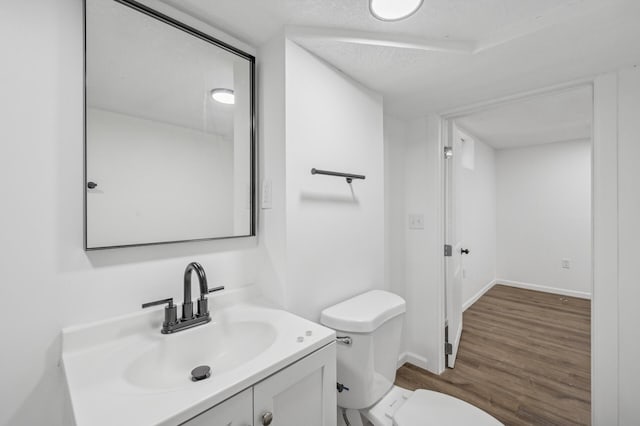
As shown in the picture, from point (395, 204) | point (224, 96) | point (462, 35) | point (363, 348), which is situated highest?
point (462, 35)

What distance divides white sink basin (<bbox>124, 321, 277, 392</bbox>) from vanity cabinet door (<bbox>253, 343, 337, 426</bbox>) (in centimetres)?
17

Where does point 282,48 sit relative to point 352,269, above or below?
above

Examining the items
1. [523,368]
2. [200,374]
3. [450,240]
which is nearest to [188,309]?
[200,374]

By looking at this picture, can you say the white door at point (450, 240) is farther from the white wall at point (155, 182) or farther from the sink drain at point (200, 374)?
the sink drain at point (200, 374)

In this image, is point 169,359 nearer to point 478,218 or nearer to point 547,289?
point 478,218

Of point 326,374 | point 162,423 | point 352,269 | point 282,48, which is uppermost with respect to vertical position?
point 282,48

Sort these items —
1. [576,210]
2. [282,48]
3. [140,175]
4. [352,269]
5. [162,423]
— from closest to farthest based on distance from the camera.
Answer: [162,423]
[140,175]
[282,48]
[352,269]
[576,210]

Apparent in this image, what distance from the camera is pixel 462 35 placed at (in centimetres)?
124

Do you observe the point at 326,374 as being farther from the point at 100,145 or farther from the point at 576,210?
the point at 576,210

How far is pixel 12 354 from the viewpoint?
31.3 inches

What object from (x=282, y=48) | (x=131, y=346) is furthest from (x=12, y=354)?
(x=282, y=48)

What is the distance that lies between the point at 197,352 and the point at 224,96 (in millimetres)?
1075

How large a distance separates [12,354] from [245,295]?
0.74 metres

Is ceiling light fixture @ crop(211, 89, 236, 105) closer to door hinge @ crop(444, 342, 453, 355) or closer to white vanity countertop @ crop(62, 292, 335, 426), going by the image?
white vanity countertop @ crop(62, 292, 335, 426)
